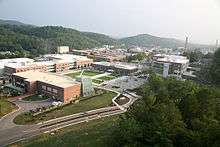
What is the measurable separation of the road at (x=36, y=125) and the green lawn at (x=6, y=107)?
0.23 metres

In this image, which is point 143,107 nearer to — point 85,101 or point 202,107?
point 202,107

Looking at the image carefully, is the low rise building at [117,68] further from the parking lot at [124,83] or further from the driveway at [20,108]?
the driveway at [20,108]

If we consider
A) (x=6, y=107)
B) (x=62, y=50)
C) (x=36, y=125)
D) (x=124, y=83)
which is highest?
(x=62, y=50)

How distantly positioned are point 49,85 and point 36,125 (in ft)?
10.0

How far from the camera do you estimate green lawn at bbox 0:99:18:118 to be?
9.11 metres

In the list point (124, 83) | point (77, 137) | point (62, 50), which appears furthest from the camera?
point (62, 50)

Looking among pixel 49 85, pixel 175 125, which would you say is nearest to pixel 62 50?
pixel 49 85

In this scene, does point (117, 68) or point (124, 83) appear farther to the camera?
point (117, 68)

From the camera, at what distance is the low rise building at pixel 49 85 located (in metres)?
10.8

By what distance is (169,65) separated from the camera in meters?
15.8

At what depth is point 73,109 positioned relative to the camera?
9.65 meters

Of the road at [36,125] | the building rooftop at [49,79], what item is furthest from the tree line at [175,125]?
the building rooftop at [49,79]

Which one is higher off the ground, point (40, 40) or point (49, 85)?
point (40, 40)

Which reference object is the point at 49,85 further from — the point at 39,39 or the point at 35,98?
the point at 39,39
